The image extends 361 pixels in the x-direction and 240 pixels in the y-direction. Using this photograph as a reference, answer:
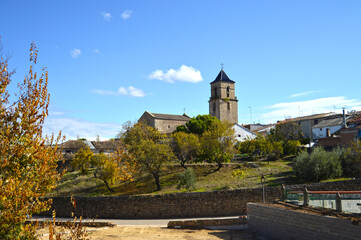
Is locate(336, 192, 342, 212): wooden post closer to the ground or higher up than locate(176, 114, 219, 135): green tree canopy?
closer to the ground

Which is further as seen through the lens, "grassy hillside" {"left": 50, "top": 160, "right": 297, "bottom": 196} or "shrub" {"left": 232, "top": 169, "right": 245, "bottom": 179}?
"shrub" {"left": 232, "top": 169, "right": 245, "bottom": 179}

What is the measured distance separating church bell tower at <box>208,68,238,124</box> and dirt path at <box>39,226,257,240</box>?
2213 inches

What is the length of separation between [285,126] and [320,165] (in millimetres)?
29481

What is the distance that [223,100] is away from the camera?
74.5 meters

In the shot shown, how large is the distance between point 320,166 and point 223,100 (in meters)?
47.1

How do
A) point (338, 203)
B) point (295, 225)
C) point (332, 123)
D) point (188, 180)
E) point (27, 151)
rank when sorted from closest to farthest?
point (27, 151) → point (338, 203) → point (295, 225) → point (188, 180) → point (332, 123)

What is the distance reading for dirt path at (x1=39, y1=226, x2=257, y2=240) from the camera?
16.4 m

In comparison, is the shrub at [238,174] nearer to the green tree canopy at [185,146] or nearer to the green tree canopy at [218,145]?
the green tree canopy at [218,145]

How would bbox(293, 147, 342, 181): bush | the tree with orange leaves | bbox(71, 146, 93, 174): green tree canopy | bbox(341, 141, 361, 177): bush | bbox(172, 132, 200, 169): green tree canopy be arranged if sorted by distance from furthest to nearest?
bbox(71, 146, 93, 174): green tree canopy → bbox(172, 132, 200, 169): green tree canopy → bbox(293, 147, 342, 181): bush → bbox(341, 141, 361, 177): bush → the tree with orange leaves

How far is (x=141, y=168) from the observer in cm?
3472

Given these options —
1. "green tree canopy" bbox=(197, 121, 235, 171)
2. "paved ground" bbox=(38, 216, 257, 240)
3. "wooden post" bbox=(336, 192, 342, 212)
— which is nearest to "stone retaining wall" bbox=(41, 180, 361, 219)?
"paved ground" bbox=(38, 216, 257, 240)

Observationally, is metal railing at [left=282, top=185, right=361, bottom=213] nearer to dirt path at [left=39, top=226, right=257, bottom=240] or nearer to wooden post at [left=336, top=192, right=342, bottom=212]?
wooden post at [left=336, top=192, right=342, bottom=212]

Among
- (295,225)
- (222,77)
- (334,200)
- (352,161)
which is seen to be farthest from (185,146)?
(222,77)

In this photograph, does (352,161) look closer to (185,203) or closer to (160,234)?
(185,203)
